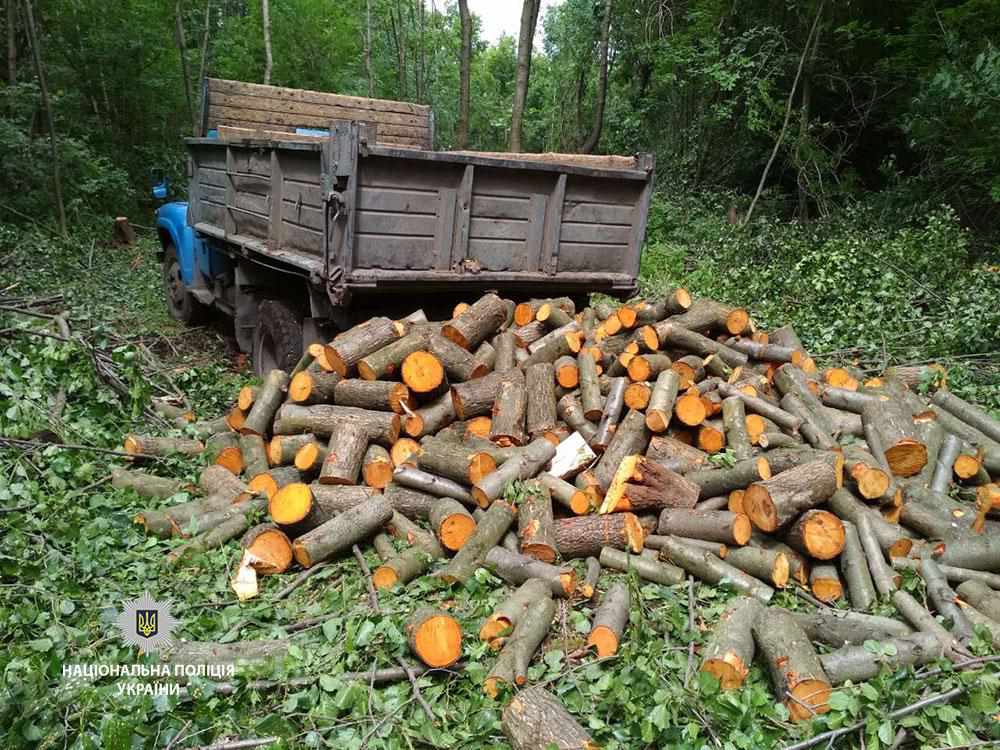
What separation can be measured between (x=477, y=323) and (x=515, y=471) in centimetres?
149

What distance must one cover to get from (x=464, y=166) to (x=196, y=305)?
192 inches

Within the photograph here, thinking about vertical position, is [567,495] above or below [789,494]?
below

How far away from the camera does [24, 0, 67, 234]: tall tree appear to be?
11.4m

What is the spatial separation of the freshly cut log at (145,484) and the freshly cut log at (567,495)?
8.19 ft

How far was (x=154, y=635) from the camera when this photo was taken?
10.5 ft

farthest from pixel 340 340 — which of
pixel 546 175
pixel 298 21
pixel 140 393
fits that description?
pixel 298 21

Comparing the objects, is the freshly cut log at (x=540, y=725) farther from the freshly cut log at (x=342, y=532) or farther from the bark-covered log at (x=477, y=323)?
the bark-covered log at (x=477, y=323)

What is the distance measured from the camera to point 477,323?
533cm

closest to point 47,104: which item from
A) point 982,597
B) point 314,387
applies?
point 314,387

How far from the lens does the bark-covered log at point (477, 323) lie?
5.25m

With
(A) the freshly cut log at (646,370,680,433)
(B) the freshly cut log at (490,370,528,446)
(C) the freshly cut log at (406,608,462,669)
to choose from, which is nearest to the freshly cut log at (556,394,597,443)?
(B) the freshly cut log at (490,370,528,446)

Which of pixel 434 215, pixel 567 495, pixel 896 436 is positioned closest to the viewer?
pixel 567 495

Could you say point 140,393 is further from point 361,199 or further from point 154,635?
point 154,635

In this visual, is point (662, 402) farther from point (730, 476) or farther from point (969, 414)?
point (969, 414)
